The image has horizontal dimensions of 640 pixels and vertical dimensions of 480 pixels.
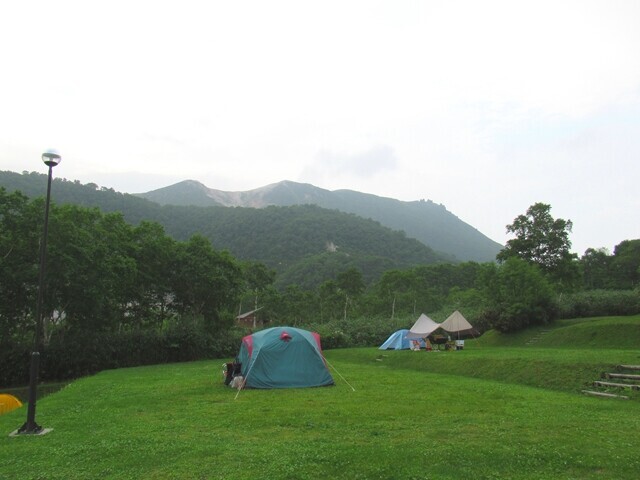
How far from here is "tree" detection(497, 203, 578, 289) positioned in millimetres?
45188

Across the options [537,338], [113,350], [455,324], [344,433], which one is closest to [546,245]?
[537,338]

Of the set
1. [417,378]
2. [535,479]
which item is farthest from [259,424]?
[417,378]

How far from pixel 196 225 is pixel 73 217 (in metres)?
60.9

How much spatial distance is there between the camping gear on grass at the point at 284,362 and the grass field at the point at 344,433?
0.87 m

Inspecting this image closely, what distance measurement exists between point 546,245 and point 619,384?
34946 mm

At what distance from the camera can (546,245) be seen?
1805 inches

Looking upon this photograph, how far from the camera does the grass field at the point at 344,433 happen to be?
6.94m

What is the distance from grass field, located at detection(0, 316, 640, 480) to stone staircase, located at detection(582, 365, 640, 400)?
1.35 feet

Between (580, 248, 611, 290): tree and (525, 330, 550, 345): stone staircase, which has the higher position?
(580, 248, 611, 290): tree

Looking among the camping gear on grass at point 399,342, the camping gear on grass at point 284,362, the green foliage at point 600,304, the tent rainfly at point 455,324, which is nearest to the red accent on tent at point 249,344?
the camping gear on grass at point 284,362

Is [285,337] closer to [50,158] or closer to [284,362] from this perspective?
[284,362]

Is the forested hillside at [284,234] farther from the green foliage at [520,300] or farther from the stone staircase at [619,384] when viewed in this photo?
the stone staircase at [619,384]

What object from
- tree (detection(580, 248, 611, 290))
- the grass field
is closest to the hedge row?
the grass field

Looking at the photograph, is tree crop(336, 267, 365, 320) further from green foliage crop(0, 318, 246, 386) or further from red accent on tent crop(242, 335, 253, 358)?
red accent on tent crop(242, 335, 253, 358)
